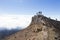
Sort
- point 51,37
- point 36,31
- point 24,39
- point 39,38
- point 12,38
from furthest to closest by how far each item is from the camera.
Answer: point 12,38, point 24,39, point 36,31, point 39,38, point 51,37

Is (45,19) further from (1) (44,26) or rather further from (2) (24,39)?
(2) (24,39)

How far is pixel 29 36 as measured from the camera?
5422 cm

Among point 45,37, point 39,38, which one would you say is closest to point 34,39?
point 39,38

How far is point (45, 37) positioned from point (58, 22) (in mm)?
10914

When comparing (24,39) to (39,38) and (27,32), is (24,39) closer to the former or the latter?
(27,32)

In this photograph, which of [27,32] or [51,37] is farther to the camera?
[27,32]

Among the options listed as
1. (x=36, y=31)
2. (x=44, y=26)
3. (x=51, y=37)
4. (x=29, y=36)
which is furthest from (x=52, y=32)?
(x=29, y=36)

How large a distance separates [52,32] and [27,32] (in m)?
14.9

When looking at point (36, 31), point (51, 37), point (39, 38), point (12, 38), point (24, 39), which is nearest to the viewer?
point (51, 37)

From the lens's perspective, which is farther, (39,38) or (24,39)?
(24,39)

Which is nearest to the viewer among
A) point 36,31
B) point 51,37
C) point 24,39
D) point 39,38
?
point 51,37

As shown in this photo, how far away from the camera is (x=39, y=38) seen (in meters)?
47.8

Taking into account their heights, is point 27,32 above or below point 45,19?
below

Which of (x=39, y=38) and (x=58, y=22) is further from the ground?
(x=58, y=22)
